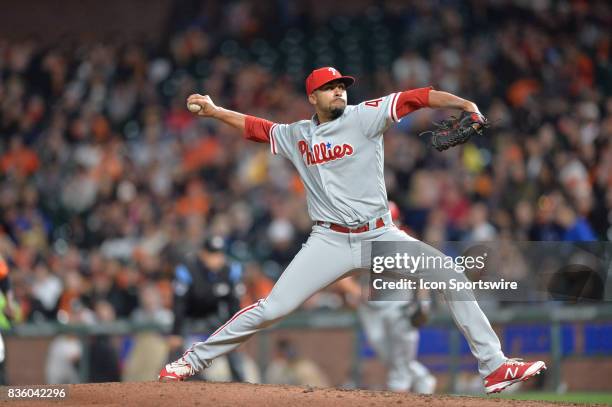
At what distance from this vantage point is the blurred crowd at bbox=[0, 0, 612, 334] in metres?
11.4

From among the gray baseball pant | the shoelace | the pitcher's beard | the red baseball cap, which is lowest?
the shoelace

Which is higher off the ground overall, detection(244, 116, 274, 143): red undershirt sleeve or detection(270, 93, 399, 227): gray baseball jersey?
detection(244, 116, 274, 143): red undershirt sleeve

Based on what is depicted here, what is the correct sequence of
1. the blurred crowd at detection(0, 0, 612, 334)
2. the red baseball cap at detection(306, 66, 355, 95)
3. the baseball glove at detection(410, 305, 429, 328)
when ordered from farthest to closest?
1. the blurred crowd at detection(0, 0, 612, 334)
2. the baseball glove at detection(410, 305, 429, 328)
3. the red baseball cap at detection(306, 66, 355, 95)

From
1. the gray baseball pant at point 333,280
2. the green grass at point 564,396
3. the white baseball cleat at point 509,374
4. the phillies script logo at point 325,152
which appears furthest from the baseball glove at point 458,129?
the green grass at point 564,396

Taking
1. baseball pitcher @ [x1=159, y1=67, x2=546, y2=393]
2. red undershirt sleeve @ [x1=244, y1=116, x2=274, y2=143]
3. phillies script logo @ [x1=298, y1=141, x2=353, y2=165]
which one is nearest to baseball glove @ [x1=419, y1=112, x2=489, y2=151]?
baseball pitcher @ [x1=159, y1=67, x2=546, y2=393]

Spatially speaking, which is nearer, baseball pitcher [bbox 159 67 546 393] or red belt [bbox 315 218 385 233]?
baseball pitcher [bbox 159 67 546 393]

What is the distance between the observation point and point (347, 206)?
6.09m

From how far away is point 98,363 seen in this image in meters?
10.9

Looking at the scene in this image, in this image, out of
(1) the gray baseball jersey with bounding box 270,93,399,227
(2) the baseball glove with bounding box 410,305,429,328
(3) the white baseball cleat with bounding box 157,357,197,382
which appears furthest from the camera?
(2) the baseball glove with bounding box 410,305,429,328

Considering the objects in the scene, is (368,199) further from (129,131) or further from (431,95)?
(129,131)

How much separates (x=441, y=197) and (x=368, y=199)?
5.94m

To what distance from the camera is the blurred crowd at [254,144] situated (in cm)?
1138

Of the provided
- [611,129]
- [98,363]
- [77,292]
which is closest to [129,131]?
[77,292]

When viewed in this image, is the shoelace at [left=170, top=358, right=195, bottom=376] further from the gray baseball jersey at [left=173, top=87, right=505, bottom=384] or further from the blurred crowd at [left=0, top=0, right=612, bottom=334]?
the blurred crowd at [left=0, top=0, right=612, bottom=334]
